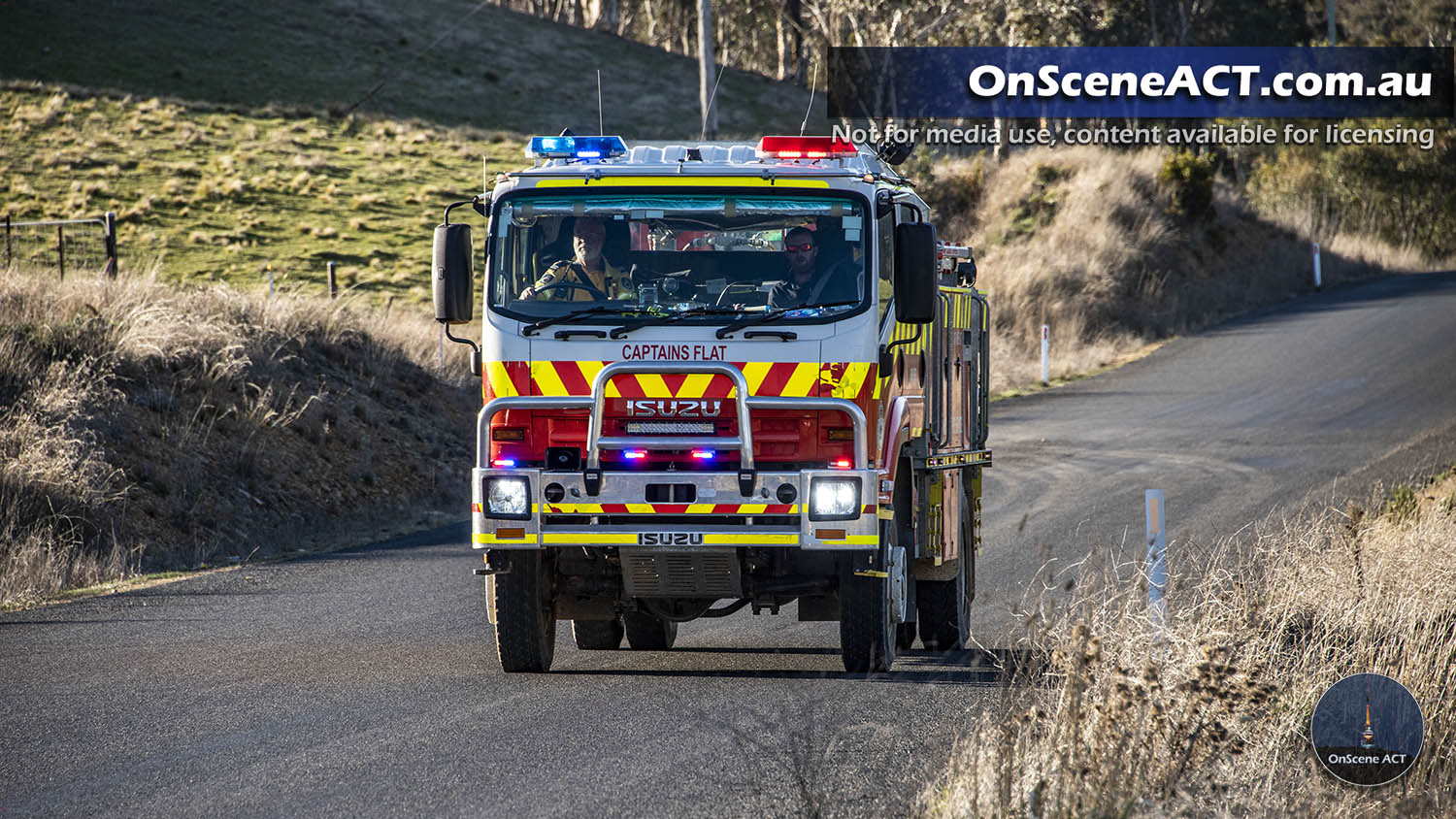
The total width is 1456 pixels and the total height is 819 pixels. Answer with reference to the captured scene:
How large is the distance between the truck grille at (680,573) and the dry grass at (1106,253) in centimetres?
2240

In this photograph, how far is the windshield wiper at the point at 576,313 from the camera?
875 centimetres

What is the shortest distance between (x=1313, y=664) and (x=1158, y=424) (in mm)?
17183

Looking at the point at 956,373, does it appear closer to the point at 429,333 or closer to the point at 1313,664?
the point at 1313,664

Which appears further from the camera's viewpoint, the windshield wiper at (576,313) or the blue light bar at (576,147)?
the blue light bar at (576,147)

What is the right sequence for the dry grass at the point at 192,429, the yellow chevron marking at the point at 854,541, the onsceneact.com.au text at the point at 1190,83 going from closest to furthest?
the yellow chevron marking at the point at 854,541
the dry grass at the point at 192,429
the onsceneact.com.au text at the point at 1190,83

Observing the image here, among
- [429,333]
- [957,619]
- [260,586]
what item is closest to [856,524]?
[957,619]

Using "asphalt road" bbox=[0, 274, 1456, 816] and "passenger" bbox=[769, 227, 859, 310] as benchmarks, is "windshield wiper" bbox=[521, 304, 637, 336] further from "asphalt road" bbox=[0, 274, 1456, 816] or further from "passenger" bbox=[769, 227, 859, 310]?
"asphalt road" bbox=[0, 274, 1456, 816]

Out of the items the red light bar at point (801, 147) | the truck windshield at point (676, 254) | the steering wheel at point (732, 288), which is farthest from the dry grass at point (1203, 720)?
the red light bar at point (801, 147)

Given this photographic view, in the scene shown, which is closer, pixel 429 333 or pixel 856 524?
pixel 856 524

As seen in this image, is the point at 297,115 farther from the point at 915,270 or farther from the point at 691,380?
the point at 915,270

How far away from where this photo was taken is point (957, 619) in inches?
436

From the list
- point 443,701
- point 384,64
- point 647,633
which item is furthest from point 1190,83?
point 443,701

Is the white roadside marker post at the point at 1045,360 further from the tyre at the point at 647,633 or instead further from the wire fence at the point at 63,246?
the tyre at the point at 647,633

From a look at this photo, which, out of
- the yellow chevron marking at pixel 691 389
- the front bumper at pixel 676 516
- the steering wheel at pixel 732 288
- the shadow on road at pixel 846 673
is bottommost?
the shadow on road at pixel 846 673
